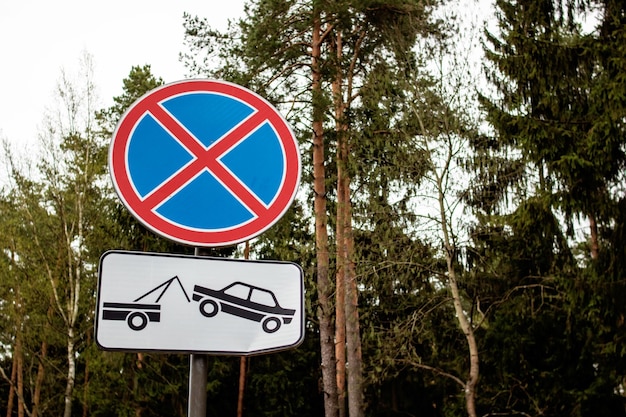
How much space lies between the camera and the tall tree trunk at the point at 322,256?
55.0 feet

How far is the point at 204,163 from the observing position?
1.85 m

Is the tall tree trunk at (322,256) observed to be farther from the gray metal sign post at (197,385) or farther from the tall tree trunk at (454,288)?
the gray metal sign post at (197,385)

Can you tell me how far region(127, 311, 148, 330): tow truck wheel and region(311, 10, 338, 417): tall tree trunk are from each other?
15085mm

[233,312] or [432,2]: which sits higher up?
[432,2]

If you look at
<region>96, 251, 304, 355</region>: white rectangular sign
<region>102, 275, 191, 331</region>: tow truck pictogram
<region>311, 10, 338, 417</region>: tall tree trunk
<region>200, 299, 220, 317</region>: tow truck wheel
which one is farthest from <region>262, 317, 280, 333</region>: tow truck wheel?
<region>311, 10, 338, 417</region>: tall tree trunk

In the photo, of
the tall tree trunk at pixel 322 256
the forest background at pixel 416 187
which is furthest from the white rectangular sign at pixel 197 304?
the tall tree trunk at pixel 322 256

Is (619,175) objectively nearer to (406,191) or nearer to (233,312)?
(406,191)

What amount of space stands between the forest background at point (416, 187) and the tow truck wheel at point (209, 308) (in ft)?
40.0

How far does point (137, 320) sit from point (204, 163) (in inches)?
16.6

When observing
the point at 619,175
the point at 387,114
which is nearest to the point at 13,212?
the point at 387,114

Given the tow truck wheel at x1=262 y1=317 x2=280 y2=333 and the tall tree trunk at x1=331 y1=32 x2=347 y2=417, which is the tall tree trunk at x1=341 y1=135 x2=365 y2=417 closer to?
the tall tree trunk at x1=331 y1=32 x2=347 y2=417

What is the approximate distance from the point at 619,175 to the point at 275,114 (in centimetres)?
1273

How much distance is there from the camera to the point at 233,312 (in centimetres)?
174

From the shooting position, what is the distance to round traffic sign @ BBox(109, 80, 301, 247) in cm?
181
